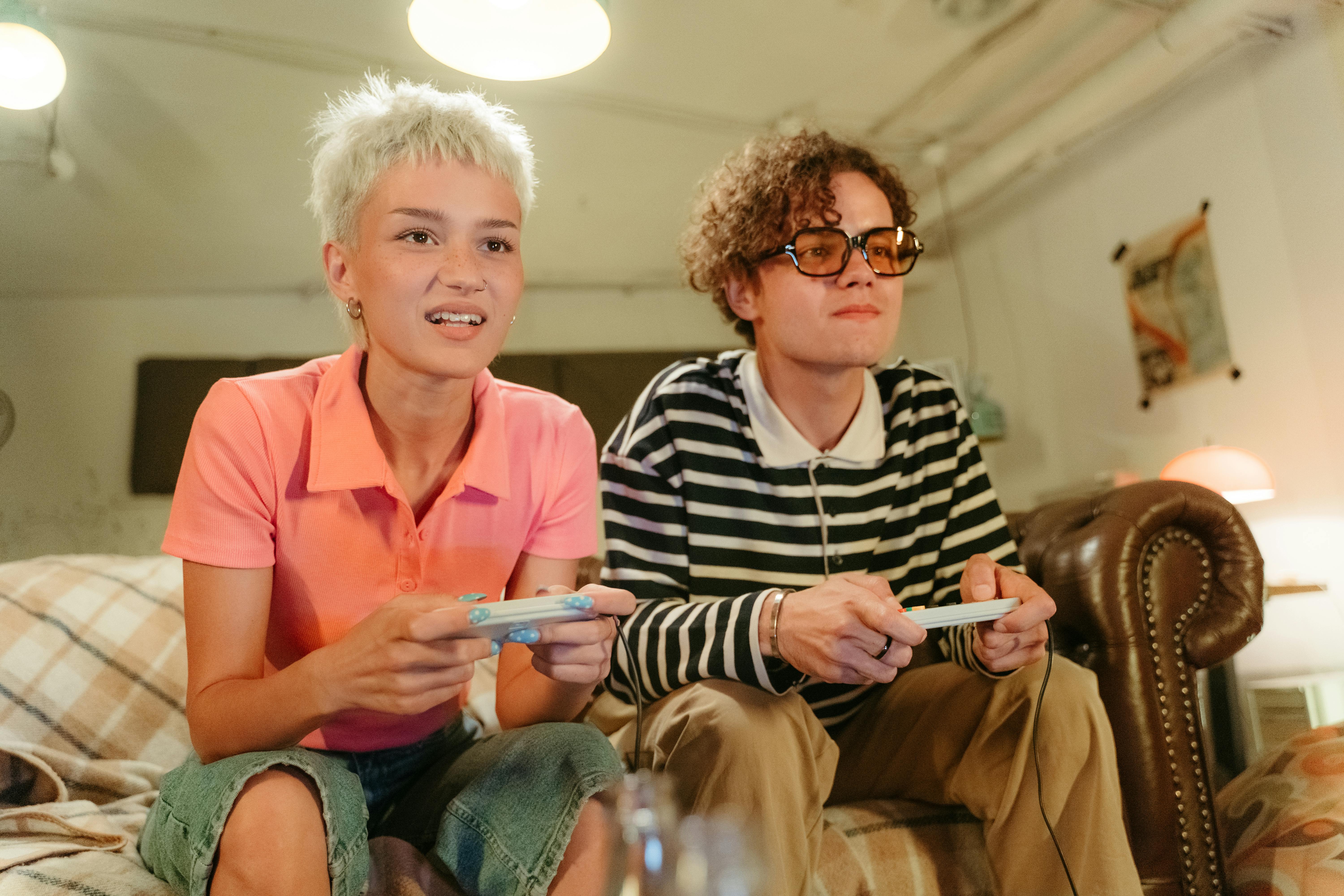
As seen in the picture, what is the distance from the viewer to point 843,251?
1.10m

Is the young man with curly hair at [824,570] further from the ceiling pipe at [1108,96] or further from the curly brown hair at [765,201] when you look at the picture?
the ceiling pipe at [1108,96]

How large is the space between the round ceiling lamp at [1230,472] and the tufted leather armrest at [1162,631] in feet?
3.38

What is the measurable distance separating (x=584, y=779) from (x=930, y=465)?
2.22 ft

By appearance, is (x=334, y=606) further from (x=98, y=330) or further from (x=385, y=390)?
(x=98, y=330)

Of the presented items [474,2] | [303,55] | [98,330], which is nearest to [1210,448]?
[474,2]

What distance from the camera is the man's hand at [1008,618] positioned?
0.82 m

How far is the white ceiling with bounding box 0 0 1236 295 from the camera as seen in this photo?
1411mm

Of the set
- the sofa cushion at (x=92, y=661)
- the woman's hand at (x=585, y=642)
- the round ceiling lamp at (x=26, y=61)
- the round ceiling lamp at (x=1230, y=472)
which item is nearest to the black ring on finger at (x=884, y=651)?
the woman's hand at (x=585, y=642)

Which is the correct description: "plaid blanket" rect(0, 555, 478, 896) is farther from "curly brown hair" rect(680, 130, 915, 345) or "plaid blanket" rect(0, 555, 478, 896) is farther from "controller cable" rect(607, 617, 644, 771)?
"curly brown hair" rect(680, 130, 915, 345)

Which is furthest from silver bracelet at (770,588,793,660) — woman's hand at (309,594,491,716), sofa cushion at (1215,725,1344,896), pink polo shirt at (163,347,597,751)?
sofa cushion at (1215,725,1344,896)

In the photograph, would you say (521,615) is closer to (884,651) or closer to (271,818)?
(271,818)

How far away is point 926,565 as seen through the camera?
112cm

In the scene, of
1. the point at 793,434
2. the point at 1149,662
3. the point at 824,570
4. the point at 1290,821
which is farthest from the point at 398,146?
the point at 1290,821

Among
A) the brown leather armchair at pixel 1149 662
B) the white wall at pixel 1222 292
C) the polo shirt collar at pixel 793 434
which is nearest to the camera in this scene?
the brown leather armchair at pixel 1149 662
